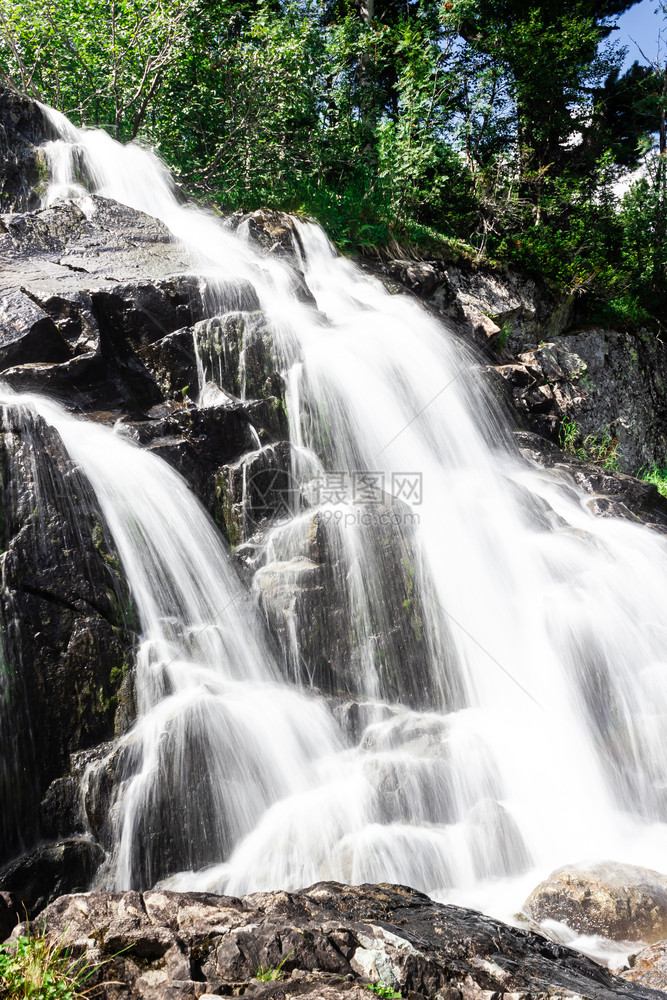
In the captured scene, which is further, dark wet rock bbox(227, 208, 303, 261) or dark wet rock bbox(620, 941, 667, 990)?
dark wet rock bbox(227, 208, 303, 261)

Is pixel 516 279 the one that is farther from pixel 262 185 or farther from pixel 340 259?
pixel 262 185

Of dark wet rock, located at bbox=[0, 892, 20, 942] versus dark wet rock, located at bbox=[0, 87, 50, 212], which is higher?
dark wet rock, located at bbox=[0, 87, 50, 212]

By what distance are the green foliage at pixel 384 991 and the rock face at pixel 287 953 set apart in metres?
0.04

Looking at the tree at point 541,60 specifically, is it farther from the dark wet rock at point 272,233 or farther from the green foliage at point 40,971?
the green foliage at point 40,971

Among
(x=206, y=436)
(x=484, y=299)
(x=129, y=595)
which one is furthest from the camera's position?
(x=484, y=299)

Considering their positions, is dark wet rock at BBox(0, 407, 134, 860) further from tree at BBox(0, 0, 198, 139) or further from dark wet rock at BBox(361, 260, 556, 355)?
tree at BBox(0, 0, 198, 139)

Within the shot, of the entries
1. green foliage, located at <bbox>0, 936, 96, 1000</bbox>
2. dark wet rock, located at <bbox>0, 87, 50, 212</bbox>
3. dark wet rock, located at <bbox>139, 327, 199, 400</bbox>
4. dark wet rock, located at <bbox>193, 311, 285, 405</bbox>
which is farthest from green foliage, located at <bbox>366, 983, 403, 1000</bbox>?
dark wet rock, located at <bbox>0, 87, 50, 212</bbox>

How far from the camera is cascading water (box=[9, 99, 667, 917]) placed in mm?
4223

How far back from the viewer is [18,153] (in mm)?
9320

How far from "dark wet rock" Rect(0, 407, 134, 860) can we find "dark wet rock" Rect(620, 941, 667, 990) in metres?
3.37

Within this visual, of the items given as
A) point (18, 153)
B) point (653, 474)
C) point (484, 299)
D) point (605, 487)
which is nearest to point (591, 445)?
point (653, 474)

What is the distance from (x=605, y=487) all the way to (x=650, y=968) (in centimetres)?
627

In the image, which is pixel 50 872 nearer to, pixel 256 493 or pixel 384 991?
pixel 384 991

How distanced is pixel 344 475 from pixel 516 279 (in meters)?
8.85
